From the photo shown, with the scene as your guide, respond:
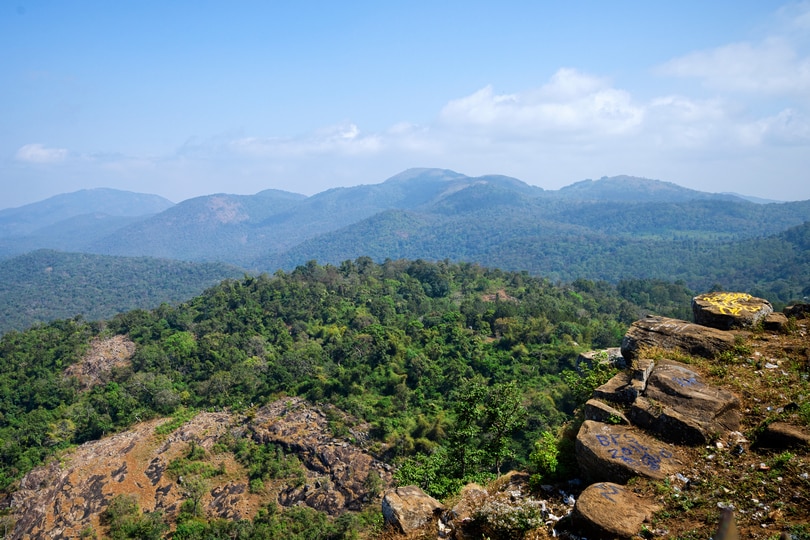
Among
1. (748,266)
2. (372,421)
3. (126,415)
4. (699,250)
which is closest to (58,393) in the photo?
(126,415)

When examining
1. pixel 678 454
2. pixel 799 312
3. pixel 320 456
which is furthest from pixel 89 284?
pixel 799 312

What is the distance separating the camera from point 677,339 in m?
11.3

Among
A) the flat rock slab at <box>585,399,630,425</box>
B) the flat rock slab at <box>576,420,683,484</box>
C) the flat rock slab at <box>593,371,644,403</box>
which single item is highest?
the flat rock slab at <box>593,371,644,403</box>

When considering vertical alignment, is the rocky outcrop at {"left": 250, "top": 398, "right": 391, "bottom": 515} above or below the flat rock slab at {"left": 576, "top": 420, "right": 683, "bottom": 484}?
below

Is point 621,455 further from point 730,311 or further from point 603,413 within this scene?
point 730,311

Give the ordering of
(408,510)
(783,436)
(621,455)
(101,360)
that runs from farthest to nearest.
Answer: (101,360), (408,510), (621,455), (783,436)

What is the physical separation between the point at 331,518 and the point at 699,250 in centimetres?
19061

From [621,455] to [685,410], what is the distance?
179 centimetres

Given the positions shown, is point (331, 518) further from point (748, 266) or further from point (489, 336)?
point (748, 266)

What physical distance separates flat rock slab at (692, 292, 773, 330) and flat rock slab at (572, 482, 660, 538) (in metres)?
7.10

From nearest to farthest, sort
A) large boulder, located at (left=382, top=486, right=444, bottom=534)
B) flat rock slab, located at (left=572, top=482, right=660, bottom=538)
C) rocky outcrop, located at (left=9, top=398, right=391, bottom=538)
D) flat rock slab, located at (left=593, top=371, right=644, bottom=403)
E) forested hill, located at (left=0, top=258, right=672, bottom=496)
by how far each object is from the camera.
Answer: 1. flat rock slab, located at (left=572, top=482, right=660, bottom=538)
2. large boulder, located at (left=382, top=486, right=444, bottom=534)
3. flat rock slab, located at (left=593, top=371, right=644, bottom=403)
4. rocky outcrop, located at (left=9, top=398, right=391, bottom=538)
5. forested hill, located at (left=0, top=258, right=672, bottom=496)

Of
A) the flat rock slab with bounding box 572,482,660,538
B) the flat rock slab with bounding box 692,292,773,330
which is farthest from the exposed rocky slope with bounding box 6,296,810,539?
the flat rock slab with bounding box 692,292,773,330

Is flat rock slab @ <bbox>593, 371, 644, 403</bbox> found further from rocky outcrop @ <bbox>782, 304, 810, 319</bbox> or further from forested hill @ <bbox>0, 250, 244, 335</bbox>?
forested hill @ <bbox>0, 250, 244, 335</bbox>

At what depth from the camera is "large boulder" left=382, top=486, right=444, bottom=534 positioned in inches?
340
